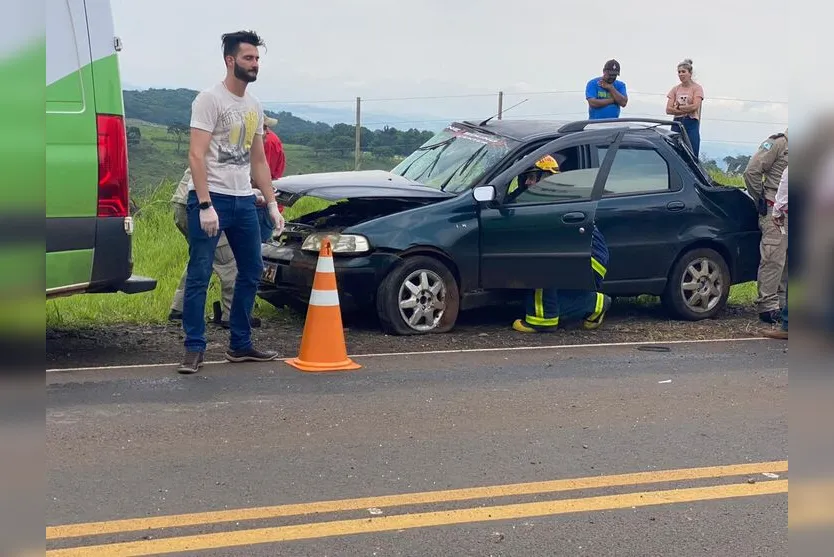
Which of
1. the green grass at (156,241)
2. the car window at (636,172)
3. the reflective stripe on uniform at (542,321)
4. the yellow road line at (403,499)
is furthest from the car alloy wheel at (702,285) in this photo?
the yellow road line at (403,499)

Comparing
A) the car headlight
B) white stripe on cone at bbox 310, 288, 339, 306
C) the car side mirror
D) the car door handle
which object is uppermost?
the car side mirror

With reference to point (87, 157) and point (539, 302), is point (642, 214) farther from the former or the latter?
point (87, 157)

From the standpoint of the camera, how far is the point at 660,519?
4.36 meters

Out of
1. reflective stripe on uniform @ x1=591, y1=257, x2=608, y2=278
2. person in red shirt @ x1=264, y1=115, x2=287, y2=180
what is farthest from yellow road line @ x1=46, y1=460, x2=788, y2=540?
person in red shirt @ x1=264, y1=115, x2=287, y2=180

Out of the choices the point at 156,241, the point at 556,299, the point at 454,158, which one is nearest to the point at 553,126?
the point at 454,158

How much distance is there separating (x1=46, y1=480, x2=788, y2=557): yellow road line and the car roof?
4725 mm

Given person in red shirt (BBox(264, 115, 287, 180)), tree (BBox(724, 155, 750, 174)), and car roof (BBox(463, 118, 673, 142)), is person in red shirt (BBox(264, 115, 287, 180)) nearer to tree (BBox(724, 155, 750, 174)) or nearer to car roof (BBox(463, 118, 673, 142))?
car roof (BBox(463, 118, 673, 142))

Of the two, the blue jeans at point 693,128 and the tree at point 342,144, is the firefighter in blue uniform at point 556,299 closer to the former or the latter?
the blue jeans at point 693,128

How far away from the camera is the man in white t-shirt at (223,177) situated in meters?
6.59

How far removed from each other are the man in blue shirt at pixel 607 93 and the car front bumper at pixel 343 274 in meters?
5.24

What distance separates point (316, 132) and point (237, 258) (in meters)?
9.09

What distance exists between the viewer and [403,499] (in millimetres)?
4504

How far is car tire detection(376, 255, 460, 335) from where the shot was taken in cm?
818
